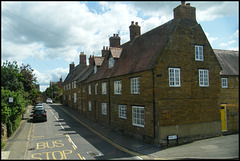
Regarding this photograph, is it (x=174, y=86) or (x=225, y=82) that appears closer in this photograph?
(x=174, y=86)

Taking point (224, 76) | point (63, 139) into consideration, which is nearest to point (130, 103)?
point (63, 139)

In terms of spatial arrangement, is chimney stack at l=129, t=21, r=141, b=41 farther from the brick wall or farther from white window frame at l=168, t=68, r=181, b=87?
the brick wall

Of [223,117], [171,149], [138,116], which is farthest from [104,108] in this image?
[223,117]

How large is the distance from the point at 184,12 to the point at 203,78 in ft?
18.6

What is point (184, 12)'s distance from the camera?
14.9 meters

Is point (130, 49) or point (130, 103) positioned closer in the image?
point (130, 103)

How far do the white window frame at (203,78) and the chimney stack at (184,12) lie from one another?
14.9 ft

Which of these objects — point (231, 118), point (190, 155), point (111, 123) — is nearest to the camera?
point (190, 155)

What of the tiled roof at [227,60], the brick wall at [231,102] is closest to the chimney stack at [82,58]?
the tiled roof at [227,60]

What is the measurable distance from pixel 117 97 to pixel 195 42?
8.85 meters

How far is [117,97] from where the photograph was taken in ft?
60.8

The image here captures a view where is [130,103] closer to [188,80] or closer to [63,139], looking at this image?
[188,80]

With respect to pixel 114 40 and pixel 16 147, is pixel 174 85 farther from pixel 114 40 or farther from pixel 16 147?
pixel 114 40

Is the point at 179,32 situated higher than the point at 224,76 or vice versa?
the point at 179,32
